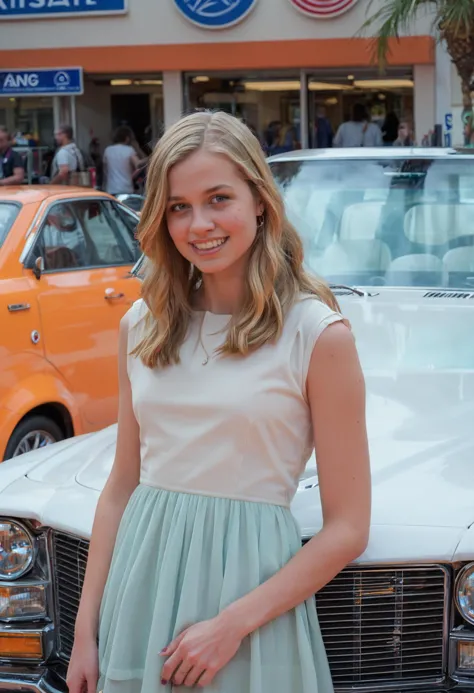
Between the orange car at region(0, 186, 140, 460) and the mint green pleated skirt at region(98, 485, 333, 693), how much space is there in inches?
141

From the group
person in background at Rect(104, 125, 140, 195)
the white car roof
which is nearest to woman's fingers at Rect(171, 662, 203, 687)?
the white car roof

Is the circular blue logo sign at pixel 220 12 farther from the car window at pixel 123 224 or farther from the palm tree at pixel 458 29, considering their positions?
the car window at pixel 123 224

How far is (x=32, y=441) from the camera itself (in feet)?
19.9

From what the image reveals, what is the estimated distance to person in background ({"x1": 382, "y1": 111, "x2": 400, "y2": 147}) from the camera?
19547 mm

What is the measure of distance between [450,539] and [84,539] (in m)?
0.87

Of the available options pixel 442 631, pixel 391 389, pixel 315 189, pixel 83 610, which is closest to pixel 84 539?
pixel 83 610

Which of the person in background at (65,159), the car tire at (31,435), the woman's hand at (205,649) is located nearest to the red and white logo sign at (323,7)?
the person in background at (65,159)

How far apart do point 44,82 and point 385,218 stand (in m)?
15.3

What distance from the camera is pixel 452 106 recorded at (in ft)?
62.3

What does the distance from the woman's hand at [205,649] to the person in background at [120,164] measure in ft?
51.1

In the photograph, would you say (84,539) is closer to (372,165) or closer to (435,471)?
(435,471)

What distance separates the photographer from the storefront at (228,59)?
61.8 ft

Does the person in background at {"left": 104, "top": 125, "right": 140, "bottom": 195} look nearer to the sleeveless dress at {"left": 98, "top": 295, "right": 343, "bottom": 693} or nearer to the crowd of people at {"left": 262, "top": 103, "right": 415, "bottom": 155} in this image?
the crowd of people at {"left": 262, "top": 103, "right": 415, "bottom": 155}

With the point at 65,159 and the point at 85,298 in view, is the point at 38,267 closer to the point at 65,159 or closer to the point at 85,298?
the point at 85,298
